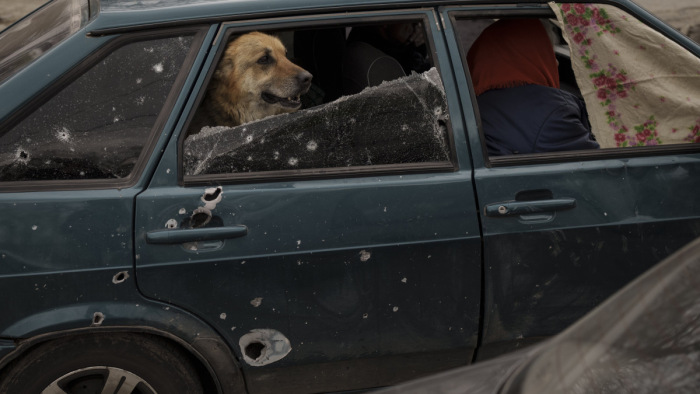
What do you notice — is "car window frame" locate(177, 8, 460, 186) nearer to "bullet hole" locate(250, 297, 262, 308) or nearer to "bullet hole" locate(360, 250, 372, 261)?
"bullet hole" locate(360, 250, 372, 261)

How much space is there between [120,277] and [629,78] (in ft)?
6.40

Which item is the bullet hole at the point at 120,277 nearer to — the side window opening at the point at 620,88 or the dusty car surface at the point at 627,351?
the dusty car surface at the point at 627,351

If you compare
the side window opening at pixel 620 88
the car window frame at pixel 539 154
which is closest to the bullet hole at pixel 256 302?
the car window frame at pixel 539 154

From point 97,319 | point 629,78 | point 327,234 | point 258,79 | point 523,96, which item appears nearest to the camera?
point 97,319

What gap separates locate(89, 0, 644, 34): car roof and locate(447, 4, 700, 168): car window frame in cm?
14

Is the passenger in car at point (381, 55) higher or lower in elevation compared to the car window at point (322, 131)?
higher

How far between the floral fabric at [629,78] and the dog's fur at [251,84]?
43.2 inches

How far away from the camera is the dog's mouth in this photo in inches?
120

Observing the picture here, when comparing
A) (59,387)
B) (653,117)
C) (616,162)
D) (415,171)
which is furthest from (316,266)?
(653,117)

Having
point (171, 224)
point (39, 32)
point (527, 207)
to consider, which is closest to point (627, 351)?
point (527, 207)

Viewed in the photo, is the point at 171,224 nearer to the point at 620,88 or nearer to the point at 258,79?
the point at 258,79

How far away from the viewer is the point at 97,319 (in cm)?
231

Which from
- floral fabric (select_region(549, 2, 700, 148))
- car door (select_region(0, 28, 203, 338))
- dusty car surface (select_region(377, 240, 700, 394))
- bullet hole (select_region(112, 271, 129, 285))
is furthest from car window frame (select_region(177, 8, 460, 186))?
dusty car surface (select_region(377, 240, 700, 394))

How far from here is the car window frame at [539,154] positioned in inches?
100
